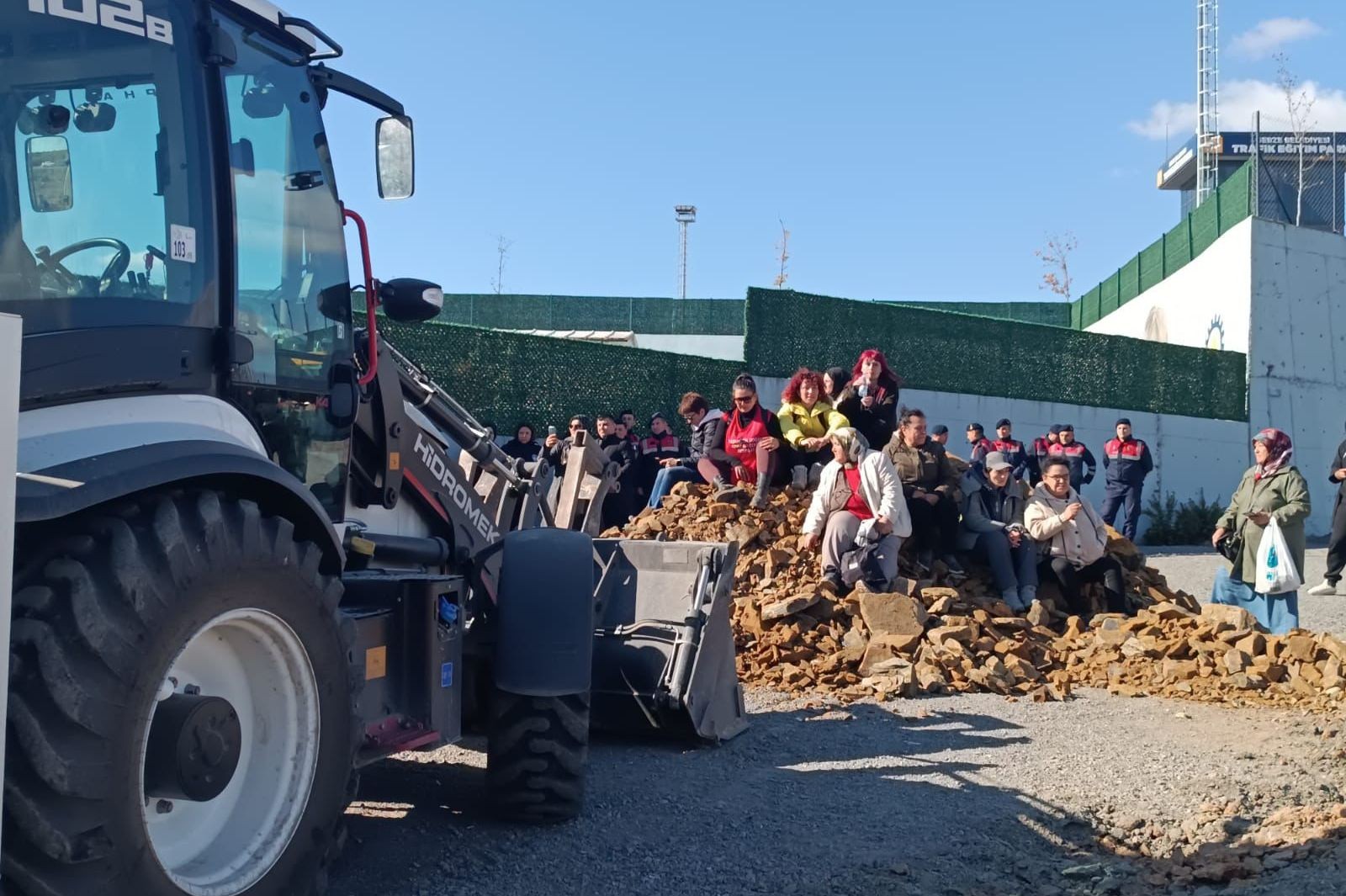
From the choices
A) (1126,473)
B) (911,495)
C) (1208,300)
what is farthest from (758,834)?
(1208,300)

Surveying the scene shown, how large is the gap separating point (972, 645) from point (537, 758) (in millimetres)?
4908

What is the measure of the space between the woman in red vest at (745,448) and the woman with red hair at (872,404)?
0.69m

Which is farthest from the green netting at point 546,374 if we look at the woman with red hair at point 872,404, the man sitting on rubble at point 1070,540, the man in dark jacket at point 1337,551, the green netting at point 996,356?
the man in dark jacket at point 1337,551

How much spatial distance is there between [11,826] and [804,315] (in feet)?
56.2

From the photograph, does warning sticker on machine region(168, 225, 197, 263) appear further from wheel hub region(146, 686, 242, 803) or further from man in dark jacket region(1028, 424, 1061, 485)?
man in dark jacket region(1028, 424, 1061, 485)

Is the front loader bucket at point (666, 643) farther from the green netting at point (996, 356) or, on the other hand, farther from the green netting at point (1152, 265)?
the green netting at point (1152, 265)

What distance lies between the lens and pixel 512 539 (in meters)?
5.57

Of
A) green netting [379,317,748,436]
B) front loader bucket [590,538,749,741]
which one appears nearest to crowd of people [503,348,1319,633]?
front loader bucket [590,538,749,741]

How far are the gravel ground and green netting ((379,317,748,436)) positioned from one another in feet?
25.9

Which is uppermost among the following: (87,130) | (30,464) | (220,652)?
(87,130)

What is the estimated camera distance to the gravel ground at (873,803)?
4.95 m

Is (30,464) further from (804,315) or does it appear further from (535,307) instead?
(535,307)

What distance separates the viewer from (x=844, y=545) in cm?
1019

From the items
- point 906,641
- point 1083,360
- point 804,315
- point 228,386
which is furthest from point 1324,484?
point 228,386
